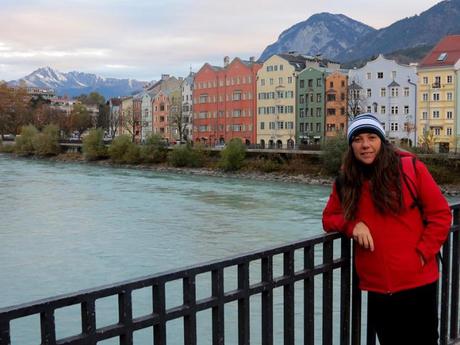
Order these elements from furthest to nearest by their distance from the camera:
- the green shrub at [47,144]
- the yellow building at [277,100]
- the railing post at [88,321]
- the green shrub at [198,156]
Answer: the green shrub at [47,144]
the yellow building at [277,100]
the green shrub at [198,156]
the railing post at [88,321]

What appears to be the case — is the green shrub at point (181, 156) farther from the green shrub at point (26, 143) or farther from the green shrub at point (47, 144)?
the green shrub at point (26, 143)

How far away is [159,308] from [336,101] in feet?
189

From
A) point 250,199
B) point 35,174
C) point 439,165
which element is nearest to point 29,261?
point 250,199

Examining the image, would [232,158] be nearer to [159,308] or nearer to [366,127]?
[366,127]

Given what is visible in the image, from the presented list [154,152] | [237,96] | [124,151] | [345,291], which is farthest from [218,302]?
[237,96]

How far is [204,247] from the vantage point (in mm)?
16625

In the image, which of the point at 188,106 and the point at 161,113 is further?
the point at 161,113

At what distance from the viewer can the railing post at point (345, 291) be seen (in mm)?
3098

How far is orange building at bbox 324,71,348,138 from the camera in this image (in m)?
58.4

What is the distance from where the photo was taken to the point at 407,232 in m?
2.77

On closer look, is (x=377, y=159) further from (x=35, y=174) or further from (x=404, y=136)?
(x=404, y=136)

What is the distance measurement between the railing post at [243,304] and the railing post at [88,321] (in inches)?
27.3

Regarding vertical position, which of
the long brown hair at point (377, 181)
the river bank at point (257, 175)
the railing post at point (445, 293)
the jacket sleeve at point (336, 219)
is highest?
the long brown hair at point (377, 181)

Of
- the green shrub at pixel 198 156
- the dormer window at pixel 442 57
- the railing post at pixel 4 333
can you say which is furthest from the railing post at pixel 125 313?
the dormer window at pixel 442 57
